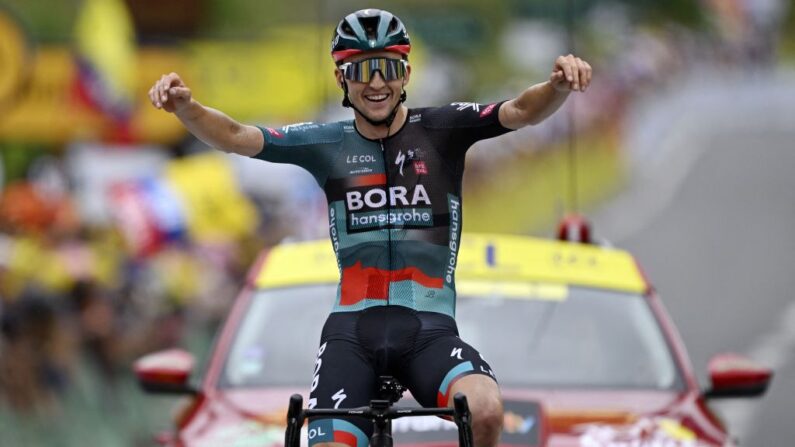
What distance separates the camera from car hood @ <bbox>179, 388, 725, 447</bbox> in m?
6.06

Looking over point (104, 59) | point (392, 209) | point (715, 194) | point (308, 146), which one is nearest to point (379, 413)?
point (392, 209)

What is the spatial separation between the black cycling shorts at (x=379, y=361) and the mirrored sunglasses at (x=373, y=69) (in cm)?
69

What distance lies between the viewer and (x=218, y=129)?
5.27 meters

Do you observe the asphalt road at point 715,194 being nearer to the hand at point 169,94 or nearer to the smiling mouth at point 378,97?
the smiling mouth at point 378,97

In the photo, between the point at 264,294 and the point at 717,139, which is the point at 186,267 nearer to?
the point at 264,294

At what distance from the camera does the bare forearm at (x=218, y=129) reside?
522 centimetres

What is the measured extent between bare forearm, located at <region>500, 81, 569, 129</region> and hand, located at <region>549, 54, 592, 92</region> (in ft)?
0.19

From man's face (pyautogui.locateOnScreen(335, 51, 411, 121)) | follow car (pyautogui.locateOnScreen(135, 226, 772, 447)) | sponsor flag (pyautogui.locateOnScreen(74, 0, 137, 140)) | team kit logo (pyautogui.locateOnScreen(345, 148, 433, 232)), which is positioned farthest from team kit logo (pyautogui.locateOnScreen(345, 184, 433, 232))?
sponsor flag (pyautogui.locateOnScreen(74, 0, 137, 140))

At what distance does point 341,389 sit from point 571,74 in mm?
1104

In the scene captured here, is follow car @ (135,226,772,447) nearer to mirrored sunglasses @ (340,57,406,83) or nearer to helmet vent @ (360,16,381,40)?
mirrored sunglasses @ (340,57,406,83)

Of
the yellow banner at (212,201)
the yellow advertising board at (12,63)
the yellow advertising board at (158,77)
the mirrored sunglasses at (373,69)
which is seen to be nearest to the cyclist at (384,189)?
the mirrored sunglasses at (373,69)

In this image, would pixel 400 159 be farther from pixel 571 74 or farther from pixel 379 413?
pixel 379 413

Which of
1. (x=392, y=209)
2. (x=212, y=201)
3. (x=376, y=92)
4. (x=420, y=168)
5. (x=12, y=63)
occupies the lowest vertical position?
(x=392, y=209)

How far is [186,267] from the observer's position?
14438mm
